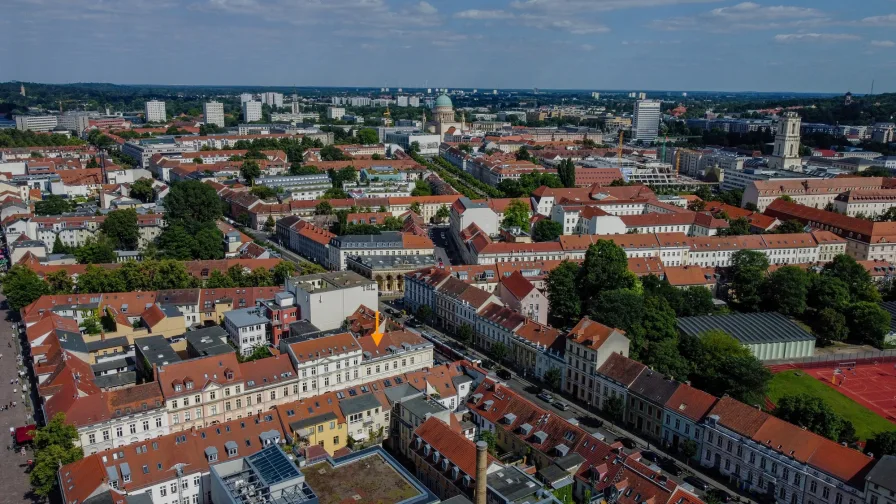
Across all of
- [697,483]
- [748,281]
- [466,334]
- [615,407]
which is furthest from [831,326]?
[466,334]

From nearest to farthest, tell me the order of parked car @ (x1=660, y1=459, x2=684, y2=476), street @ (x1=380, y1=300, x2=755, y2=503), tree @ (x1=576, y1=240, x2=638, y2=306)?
street @ (x1=380, y1=300, x2=755, y2=503)
parked car @ (x1=660, y1=459, x2=684, y2=476)
tree @ (x1=576, y1=240, x2=638, y2=306)

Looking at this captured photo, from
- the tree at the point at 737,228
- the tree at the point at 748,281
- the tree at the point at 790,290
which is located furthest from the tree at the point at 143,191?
the tree at the point at 790,290

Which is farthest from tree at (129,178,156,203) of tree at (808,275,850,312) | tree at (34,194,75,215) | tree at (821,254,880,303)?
tree at (821,254,880,303)

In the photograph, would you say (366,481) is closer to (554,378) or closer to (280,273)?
(554,378)

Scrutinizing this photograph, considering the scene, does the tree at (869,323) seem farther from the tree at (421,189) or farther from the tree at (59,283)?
the tree at (59,283)

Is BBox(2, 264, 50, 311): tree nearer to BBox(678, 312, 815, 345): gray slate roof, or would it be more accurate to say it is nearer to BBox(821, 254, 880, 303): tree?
BBox(678, 312, 815, 345): gray slate roof

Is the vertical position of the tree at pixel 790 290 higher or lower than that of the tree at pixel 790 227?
lower
